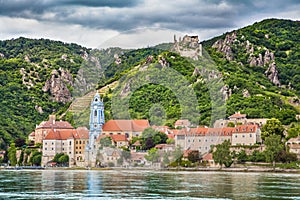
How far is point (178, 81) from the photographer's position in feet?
417

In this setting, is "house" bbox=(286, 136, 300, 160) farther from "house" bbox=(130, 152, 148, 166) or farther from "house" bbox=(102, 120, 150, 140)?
"house" bbox=(102, 120, 150, 140)

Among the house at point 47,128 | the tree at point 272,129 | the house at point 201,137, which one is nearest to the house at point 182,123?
the house at point 201,137

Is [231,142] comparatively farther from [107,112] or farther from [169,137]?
[107,112]

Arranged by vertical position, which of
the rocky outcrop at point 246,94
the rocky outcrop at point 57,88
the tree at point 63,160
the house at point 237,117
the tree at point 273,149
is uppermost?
the rocky outcrop at point 57,88

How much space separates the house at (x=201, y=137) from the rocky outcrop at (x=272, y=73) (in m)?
45.1

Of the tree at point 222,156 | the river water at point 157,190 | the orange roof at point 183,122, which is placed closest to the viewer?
the river water at point 157,190

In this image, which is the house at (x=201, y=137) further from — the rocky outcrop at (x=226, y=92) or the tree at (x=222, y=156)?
the rocky outcrop at (x=226, y=92)

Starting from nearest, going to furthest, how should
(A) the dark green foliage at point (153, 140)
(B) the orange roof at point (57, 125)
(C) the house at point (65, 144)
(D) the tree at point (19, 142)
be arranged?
(A) the dark green foliage at point (153, 140) → (C) the house at point (65, 144) → (D) the tree at point (19, 142) → (B) the orange roof at point (57, 125)

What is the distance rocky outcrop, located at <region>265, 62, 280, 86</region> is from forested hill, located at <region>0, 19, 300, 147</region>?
10cm

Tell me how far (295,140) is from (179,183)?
32289 mm

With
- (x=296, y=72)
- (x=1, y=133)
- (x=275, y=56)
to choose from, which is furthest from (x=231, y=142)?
(x=275, y=56)

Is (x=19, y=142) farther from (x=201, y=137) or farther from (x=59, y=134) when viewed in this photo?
(x=201, y=137)

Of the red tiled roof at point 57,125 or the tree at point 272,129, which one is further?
the red tiled roof at point 57,125

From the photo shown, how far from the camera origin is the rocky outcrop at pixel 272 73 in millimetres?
135500
